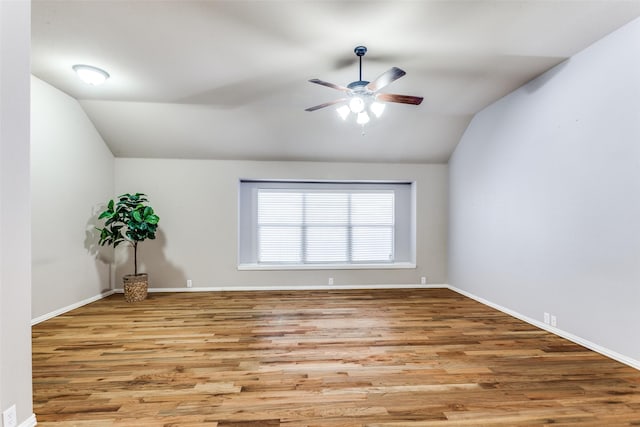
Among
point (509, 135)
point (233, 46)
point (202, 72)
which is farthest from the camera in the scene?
point (509, 135)

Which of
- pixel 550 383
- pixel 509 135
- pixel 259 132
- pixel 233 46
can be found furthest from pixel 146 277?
pixel 509 135

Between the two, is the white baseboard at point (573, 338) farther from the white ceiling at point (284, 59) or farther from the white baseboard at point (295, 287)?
the white ceiling at point (284, 59)

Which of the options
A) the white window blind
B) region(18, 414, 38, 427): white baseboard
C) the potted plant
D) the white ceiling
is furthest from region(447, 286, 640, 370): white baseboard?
the potted plant

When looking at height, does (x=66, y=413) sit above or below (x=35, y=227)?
below

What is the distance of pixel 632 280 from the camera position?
2.53 meters

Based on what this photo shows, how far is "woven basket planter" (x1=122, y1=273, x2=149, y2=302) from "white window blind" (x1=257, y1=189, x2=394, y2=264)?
1.91 metres

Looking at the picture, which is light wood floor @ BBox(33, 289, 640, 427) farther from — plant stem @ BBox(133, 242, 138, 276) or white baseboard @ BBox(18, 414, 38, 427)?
plant stem @ BBox(133, 242, 138, 276)

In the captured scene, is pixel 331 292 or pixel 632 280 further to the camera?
pixel 331 292

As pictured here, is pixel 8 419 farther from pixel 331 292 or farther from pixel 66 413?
pixel 331 292

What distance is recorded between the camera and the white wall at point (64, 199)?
12.0 ft

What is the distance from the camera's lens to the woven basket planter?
14.9 ft

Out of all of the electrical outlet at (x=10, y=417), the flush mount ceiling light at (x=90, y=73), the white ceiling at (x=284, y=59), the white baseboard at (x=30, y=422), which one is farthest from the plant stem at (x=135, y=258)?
the electrical outlet at (x=10, y=417)

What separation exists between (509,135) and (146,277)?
221 inches

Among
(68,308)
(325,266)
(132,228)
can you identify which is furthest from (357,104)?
(68,308)
